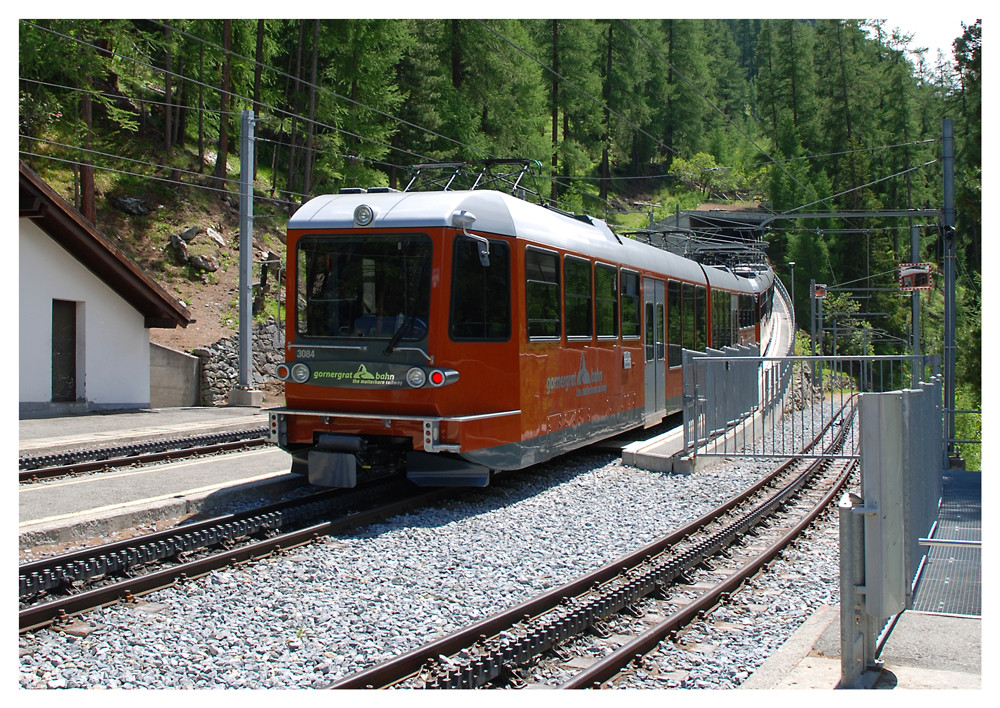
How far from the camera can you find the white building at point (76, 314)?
63.7 ft

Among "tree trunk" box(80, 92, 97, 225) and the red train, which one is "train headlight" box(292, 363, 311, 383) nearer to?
the red train

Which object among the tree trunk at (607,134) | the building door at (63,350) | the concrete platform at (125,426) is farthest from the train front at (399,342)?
the tree trunk at (607,134)

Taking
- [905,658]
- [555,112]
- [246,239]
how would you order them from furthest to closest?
[555,112], [246,239], [905,658]

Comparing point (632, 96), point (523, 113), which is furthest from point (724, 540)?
point (632, 96)

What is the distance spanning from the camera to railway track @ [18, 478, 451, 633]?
6.27 metres

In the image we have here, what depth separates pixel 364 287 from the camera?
374 inches

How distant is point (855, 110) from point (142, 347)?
59.1 metres

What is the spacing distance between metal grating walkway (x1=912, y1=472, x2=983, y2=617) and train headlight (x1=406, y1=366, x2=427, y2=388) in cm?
474

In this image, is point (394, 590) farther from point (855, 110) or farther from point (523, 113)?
point (855, 110)

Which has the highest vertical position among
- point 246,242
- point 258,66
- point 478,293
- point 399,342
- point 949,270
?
point 258,66

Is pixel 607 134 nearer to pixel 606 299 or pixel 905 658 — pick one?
pixel 606 299

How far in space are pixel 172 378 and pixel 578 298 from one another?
15.3 meters

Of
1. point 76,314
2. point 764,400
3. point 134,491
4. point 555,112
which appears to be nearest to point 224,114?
point 76,314

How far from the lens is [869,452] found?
15.3ft
